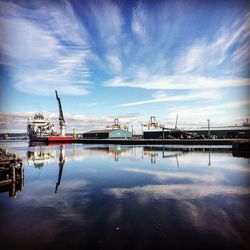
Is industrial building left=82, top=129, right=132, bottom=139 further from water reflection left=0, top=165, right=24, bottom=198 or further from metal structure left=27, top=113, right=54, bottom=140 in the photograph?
water reflection left=0, top=165, right=24, bottom=198

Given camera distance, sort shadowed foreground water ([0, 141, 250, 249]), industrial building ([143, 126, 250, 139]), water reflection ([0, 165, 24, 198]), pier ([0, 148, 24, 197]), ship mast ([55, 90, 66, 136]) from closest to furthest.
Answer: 1. shadowed foreground water ([0, 141, 250, 249])
2. water reflection ([0, 165, 24, 198])
3. pier ([0, 148, 24, 197])
4. industrial building ([143, 126, 250, 139])
5. ship mast ([55, 90, 66, 136])

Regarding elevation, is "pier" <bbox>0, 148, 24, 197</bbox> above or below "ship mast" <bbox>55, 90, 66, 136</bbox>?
below

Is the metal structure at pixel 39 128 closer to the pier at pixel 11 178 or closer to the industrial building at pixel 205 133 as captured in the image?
the industrial building at pixel 205 133

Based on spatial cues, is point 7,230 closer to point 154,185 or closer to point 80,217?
point 80,217

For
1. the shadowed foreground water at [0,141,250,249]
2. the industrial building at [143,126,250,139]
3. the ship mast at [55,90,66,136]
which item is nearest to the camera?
the shadowed foreground water at [0,141,250,249]

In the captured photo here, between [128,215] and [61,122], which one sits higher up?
[61,122]

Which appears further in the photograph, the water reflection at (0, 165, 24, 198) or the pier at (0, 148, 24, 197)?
the pier at (0, 148, 24, 197)

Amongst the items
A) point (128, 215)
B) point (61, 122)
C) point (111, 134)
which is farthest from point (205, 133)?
point (128, 215)

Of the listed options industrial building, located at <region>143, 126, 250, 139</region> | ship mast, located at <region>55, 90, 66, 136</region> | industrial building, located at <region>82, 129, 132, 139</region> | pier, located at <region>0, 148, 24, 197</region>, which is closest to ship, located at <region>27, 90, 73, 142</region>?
ship mast, located at <region>55, 90, 66, 136</region>

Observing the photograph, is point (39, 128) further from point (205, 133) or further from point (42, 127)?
point (205, 133)

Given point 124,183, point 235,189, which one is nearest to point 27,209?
point 124,183

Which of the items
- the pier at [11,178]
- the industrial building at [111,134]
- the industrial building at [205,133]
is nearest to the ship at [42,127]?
the industrial building at [111,134]

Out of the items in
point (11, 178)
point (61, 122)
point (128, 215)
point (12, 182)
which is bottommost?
point (128, 215)

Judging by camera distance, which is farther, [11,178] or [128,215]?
[11,178]
